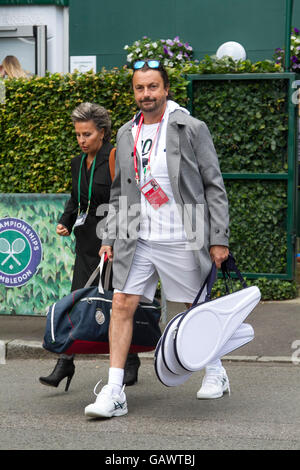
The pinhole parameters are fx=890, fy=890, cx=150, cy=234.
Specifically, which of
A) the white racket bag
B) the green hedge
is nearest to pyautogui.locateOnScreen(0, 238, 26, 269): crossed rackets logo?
the green hedge

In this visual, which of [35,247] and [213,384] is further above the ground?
[35,247]

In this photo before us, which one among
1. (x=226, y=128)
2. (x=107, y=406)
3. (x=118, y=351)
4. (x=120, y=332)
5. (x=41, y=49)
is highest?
(x=41, y=49)

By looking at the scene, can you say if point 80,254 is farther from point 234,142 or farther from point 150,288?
point 234,142

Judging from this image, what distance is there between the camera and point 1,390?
5777mm

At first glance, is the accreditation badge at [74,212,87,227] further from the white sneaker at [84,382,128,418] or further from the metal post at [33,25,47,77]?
the metal post at [33,25,47,77]

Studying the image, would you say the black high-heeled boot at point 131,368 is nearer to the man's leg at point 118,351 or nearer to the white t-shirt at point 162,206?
the man's leg at point 118,351

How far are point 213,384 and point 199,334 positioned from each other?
1.92 feet

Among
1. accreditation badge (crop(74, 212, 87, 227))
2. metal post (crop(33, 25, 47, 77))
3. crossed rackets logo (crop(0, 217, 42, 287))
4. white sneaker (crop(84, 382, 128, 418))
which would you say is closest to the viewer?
white sneaker (crop(84, 382, 128, 418))

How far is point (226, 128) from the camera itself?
8484 mm

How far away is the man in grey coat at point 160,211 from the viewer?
4.88m

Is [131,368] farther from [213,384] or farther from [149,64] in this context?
[149,64]

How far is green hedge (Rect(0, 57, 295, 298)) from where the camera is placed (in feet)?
27.6

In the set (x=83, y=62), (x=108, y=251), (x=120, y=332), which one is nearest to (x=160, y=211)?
(x=108, y=251)
